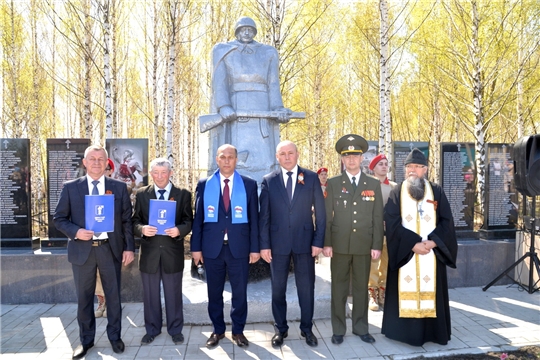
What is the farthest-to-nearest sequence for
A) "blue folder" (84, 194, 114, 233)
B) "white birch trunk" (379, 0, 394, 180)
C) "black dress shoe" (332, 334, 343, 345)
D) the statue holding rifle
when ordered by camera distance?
"white birch trunk" (379, 0, 394, 180)
the statue holding rifle
"black dress shoe" (332, 334, 343, 345)
"blue folder" (84, 194, 114, 233)

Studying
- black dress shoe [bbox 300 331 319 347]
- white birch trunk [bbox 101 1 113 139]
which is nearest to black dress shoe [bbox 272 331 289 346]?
black dress shoe [bbox 300 331 319 347]

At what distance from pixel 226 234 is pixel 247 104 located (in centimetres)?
229

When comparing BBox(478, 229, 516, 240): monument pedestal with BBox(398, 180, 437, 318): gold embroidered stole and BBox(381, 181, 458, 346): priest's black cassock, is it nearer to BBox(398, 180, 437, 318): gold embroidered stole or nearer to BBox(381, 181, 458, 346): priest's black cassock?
BBox(381, 181, 458, 346): priest's black cassock

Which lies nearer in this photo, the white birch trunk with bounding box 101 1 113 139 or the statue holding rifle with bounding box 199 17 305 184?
the statue holding rifle with bounding box 199 17 305 184

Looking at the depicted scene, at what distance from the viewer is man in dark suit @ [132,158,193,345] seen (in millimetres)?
3969

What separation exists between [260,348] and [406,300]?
1.57m

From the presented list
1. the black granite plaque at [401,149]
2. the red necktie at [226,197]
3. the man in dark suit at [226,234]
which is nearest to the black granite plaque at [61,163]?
the man in dark suit at [226,234]

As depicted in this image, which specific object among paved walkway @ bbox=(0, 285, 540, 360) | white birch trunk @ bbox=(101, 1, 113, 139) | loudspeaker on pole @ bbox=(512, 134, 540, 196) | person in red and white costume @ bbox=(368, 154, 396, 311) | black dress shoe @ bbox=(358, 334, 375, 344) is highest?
white birch trunk @ bbox=(101, 1, 113, 139)

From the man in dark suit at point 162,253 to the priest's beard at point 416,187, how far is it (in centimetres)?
229

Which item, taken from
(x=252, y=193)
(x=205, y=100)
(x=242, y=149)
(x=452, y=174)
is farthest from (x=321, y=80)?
(x=252, y=193)

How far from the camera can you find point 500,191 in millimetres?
6863

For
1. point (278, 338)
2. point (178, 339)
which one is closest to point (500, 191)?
point (278, 338)

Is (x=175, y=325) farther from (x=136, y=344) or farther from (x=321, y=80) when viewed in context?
(x=321, y=80)

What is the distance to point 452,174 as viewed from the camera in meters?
6.88
